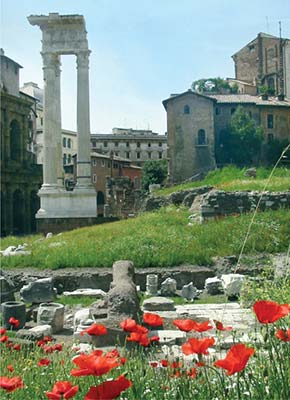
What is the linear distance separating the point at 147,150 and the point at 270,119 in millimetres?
29502

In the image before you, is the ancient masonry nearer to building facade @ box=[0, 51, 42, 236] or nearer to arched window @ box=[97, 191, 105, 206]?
building facade @ box=[0, 51, 42, 236]

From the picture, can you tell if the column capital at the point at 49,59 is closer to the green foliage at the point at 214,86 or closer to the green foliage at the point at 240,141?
the green foliage at the point at 240,141

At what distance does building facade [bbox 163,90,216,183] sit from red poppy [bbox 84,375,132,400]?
149 feet

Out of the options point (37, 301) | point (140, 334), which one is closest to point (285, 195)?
point (37, 301)

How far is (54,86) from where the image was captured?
85.6 feet

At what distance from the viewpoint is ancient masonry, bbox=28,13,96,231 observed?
25.5 metres

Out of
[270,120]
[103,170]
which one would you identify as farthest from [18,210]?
[270,120]

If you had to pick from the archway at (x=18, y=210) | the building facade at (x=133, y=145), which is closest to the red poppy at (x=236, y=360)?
the archway at (x=18, y=210)

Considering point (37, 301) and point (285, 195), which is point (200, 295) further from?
point (285, 195)

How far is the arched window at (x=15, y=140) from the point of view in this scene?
1576 inches

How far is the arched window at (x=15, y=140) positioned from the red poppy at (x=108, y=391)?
39.0m

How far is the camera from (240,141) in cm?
4809

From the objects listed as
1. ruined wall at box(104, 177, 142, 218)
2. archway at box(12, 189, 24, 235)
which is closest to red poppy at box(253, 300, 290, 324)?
ruined wall at box(104, 177, 142, 218)

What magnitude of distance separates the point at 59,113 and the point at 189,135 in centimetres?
2319
